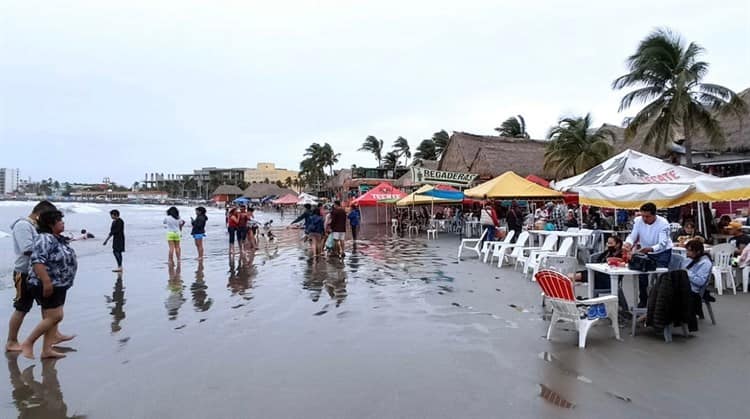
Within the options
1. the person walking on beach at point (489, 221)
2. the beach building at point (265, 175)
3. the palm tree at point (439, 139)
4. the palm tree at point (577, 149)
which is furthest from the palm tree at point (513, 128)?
the beach building at point (265, 175)

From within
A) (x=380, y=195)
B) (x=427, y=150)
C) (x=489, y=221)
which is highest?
(x=427, y=150)

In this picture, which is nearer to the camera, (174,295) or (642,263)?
(642,263)

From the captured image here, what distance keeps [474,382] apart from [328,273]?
6.55 meters

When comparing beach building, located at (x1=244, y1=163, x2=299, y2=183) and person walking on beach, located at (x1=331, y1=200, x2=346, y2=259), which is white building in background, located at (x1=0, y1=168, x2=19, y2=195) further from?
person walking on beach, located at (x1=331, y1=200, x2=346, y2=259)

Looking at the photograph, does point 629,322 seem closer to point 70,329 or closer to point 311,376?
point 311,376

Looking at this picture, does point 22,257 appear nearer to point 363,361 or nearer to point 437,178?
point 363,361

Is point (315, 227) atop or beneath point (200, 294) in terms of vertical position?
atop

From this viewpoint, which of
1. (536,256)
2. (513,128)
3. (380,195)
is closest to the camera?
(536,256)

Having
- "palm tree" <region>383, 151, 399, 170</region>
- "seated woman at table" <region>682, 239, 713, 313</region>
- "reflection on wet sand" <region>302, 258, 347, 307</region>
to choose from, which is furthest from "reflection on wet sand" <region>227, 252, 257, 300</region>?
"palm tree" <region>383, 151, 399, 170</region>

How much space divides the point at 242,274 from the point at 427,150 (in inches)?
1964

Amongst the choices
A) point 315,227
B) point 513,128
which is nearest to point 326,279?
point 315,227

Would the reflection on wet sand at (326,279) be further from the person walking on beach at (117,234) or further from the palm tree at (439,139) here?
the palm tree at (439,139)

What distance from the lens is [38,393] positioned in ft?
13.6

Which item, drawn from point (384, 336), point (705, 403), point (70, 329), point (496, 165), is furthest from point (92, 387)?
point (496, 165)
